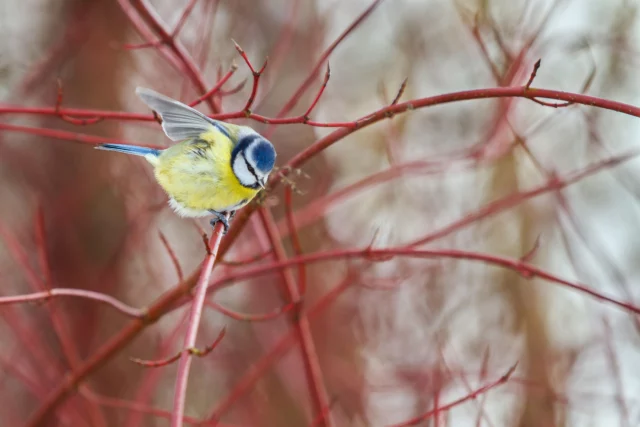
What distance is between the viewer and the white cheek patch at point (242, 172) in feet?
6.65

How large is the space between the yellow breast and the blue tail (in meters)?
0.11

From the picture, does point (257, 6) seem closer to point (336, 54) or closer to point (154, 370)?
point (336, 54)

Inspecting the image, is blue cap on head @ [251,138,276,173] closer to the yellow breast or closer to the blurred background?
the yellow breast

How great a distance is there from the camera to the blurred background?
4246 mm

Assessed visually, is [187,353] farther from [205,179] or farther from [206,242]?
[205,179]

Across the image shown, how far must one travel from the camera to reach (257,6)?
5859 mm

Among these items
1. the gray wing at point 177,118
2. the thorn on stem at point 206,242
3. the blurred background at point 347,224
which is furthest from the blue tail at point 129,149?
the blurred background at point 347,224

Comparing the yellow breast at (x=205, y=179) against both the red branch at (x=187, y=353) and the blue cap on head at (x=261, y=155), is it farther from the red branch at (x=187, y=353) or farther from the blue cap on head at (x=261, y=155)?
the red branch at (x=187, y=353)

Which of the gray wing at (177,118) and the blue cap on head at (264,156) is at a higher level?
the gray wing at (177,118)

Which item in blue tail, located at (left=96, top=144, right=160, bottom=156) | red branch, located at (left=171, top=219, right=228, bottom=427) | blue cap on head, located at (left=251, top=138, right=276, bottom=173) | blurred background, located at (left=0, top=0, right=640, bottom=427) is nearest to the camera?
red branch, located at (left=171, top=219, right=228, bottom=427)

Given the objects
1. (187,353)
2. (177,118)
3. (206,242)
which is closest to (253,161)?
(177,118)

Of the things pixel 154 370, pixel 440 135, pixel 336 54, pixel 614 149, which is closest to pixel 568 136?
pixel 614 149

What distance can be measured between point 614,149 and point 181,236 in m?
3.47

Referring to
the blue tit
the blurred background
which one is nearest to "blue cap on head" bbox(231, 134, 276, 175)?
the blue tit
